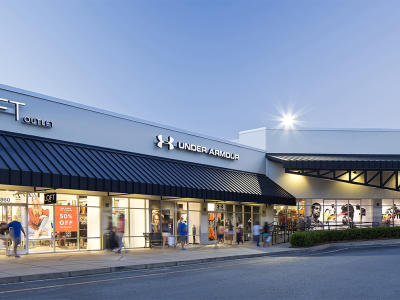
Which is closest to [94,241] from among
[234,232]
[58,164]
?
[58,164]

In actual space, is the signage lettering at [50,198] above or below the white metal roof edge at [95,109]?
below

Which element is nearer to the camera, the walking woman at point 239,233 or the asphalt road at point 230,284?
the asphalt road at point 230,284

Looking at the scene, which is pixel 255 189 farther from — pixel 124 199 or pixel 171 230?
pixel 124 199

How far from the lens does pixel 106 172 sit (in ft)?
70.1

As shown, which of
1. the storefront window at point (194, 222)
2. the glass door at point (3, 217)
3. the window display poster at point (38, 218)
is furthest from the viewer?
the storefront window at point (194, 222)

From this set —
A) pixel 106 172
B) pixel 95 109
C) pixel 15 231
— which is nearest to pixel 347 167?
pixel 95 109

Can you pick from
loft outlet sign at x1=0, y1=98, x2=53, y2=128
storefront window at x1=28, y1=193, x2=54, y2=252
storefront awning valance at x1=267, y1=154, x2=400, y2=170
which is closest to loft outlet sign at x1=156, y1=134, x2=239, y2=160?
storefront awning valance at x1=267, y1=154, x2=400, y2=170

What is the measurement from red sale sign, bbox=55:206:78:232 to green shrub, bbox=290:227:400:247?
473 inches

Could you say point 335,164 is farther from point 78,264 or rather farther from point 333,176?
point 78,264

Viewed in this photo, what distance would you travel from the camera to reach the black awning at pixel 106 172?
18.0 metres

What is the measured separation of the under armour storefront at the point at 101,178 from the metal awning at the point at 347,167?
516 centimetres

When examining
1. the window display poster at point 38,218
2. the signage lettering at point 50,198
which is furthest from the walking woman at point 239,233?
the signage lettering at point 50,198

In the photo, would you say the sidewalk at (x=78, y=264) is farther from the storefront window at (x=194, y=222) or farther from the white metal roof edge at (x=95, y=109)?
the storefront window at (x=194, y=222)

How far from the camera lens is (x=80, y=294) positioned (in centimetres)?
1084
